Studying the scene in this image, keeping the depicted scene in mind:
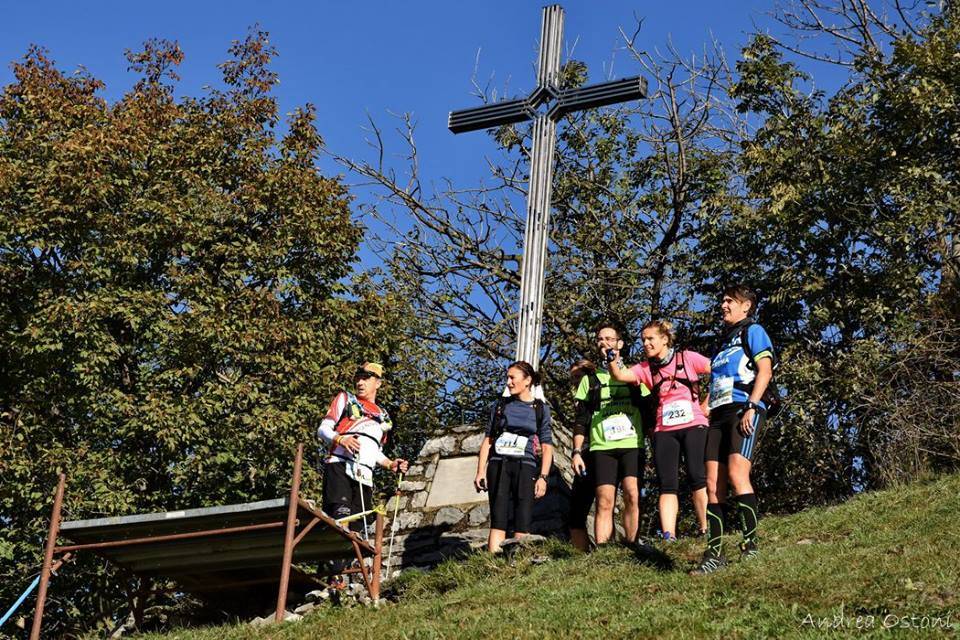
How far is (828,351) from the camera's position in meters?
15.7

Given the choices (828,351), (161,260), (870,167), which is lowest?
(828,351)

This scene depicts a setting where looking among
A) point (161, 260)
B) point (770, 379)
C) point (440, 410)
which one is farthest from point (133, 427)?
point (770, 379)

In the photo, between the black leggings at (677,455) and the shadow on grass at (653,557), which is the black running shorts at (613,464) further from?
the shadow on grass at (653,557)

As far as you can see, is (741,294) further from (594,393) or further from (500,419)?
(500,419)

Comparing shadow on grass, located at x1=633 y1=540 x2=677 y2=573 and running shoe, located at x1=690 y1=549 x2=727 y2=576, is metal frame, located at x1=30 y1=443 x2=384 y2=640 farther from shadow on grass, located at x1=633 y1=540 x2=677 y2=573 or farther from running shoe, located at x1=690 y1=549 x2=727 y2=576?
running shoe, located at x1=690 y1=549 x2=727 y2=576

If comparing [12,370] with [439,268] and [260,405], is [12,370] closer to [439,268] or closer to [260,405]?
[260,405]

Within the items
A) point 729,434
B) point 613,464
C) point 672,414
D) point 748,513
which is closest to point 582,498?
point 613,464

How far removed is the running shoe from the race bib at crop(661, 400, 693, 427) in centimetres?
154

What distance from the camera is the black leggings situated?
356 inches

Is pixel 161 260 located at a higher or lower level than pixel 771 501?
higher

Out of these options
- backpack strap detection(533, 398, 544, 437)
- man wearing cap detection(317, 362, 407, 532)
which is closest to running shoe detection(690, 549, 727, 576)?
backpack strap detection(533, 398, 544, 437)

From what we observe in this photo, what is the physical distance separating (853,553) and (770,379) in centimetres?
125

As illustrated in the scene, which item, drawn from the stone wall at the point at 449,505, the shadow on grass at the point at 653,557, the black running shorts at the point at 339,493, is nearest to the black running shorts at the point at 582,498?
the shadow on grass at the point at 653,557

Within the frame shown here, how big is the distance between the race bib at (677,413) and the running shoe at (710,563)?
5.05 feet
